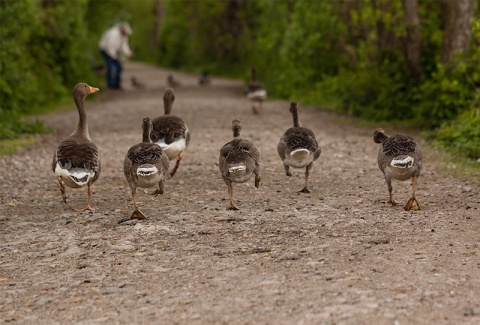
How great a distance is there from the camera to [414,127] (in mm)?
18562

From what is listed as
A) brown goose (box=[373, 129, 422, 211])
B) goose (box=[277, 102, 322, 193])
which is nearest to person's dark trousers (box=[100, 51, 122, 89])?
goose (box=[277, 102, 322, 193])

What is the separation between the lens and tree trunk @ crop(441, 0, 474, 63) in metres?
17.6

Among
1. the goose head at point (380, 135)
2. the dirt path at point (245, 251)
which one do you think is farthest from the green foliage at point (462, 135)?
the goose head at point (380, 135)

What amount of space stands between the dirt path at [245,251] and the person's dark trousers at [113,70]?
19732mm

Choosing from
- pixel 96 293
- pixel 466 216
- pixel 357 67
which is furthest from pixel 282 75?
pixel 96 293

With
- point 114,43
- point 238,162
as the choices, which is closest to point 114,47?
point 114,43

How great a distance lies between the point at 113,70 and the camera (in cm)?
3450

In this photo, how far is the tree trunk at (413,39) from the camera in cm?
1914

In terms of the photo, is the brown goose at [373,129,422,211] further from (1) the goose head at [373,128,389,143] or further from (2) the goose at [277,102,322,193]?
(2) the goose at [277,102,322,193]

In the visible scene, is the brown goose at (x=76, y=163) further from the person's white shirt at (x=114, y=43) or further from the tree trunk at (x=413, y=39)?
the person's white shirt at (x=114, y=43)

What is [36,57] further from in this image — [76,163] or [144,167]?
[144,167]

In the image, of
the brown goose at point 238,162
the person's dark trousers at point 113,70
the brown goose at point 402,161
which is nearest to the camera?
the brown goose at point 402,161

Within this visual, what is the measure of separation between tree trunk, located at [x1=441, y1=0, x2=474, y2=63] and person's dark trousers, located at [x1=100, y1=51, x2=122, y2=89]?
18.4 m

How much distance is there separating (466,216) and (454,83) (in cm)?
780
